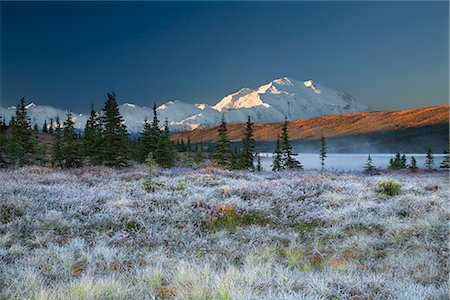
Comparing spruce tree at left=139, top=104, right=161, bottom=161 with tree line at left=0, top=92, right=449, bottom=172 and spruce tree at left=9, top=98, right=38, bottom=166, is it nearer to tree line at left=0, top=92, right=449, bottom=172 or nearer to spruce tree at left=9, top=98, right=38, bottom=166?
tree line at left=0, top=92, right=449, bottom=172

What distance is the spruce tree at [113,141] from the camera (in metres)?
30.8

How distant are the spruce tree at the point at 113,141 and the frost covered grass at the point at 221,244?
16.9m

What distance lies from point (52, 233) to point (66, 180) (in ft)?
28.9

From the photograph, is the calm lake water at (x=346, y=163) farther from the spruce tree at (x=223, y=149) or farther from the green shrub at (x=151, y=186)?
the green shrub at (x=151, y=186)

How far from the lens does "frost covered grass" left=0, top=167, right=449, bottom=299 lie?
4887mm

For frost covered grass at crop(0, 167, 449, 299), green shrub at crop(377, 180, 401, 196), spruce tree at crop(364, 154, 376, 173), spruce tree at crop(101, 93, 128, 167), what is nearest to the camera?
frost covered grass at crop(0, 167, 449, 299)

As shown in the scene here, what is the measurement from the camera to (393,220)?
31.1 ft

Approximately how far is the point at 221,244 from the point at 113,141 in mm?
25835

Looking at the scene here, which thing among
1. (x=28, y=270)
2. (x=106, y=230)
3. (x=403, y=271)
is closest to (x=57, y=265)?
(x=28, y=270)

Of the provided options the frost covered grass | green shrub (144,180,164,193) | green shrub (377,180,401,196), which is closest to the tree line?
green shrub (144,180,164,193)

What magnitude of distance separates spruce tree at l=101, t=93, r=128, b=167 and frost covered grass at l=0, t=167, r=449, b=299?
55.4 feet

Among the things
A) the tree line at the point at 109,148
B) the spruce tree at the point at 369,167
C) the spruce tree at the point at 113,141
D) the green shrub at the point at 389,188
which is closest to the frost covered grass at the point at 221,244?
the green shrub at the point at 389,188

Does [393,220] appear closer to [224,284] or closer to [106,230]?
[224,284]

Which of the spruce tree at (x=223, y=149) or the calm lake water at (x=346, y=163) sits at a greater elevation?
the spruce tree at (x=223, y=149)
